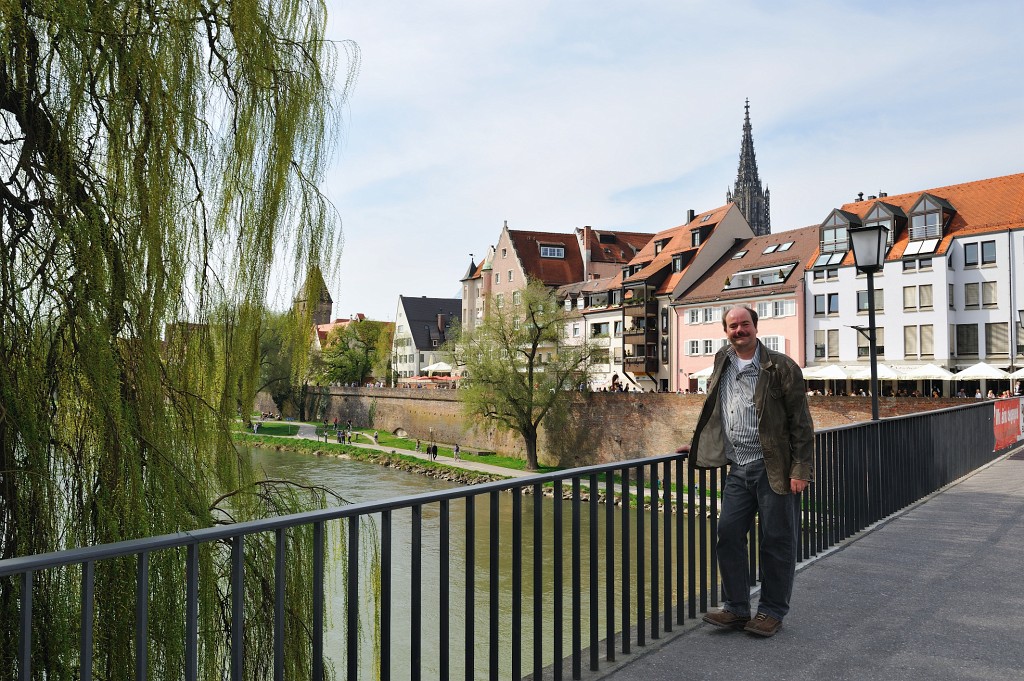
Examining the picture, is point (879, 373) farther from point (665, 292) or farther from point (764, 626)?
point (764, 626)

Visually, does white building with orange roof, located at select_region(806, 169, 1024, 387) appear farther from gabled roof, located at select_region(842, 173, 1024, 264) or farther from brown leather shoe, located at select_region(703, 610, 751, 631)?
brown leather shoe, located at select_region(703, 610, 751, 631)

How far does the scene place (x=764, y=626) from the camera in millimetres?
4223

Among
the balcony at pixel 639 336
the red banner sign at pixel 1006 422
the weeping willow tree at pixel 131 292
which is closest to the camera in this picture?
the weeping willow tree at pixel 131 292

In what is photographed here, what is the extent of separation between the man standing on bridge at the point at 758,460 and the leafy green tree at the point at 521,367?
3638 centimetres

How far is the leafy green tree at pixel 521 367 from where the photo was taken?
135 ft

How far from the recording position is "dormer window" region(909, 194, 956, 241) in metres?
39.3

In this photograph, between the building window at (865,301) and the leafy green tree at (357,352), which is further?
the leafy green tree at (357,352)

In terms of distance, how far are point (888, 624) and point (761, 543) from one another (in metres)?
0.79

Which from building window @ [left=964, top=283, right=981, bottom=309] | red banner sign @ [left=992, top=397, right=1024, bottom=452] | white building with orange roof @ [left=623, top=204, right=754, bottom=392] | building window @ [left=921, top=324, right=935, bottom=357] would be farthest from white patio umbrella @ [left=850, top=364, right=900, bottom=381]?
red banner sign @ [left=992, top=397, right=1024, bottom=452]

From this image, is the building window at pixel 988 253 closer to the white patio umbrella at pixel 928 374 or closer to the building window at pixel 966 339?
the building window at pixel 966 339

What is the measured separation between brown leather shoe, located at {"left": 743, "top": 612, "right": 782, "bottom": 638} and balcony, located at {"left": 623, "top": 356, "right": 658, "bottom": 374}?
47.4 m

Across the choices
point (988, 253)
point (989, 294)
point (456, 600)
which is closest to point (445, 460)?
point (989, 294)

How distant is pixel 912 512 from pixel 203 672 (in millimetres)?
6665

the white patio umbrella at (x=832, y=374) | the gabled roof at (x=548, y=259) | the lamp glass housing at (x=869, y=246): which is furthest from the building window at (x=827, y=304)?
the lamp glass housing at (x=869, y=246)
